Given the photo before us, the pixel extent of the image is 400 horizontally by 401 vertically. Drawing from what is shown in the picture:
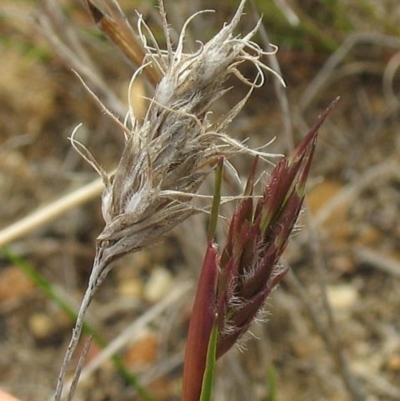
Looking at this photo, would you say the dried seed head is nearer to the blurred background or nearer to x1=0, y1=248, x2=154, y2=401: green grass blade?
x1=0, y1=248, x2=154, y2=401: green grass blade

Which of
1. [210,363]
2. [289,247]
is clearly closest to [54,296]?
[210,363]

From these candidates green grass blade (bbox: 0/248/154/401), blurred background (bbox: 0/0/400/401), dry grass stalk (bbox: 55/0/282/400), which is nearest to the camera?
dry grass stalk (bbox: 55/0/282/400)

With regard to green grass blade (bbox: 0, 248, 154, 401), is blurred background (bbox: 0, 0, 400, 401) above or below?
below

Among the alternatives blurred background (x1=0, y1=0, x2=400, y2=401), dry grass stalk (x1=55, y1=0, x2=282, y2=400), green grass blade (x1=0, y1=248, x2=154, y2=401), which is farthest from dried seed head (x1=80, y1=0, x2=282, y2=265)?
blurred background (x1=0, y1=0, x2=400, y2=401)

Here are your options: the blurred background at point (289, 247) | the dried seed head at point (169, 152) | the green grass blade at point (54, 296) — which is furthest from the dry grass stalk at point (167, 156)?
the blurred background at point (289, 247)

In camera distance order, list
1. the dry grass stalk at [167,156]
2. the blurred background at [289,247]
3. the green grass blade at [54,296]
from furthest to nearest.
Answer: the blurred background at [289,247], the green grass blade at [54,296], the dry grass stalk at [167,156]

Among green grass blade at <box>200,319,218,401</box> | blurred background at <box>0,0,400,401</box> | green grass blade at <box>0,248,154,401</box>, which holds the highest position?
green grass blade at <box>200,319,218,401</box>

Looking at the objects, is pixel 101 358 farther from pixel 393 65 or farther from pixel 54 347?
pixel 393 65

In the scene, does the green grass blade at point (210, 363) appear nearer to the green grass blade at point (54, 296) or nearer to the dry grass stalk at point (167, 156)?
the dry grass stalk at point (167, 156)
